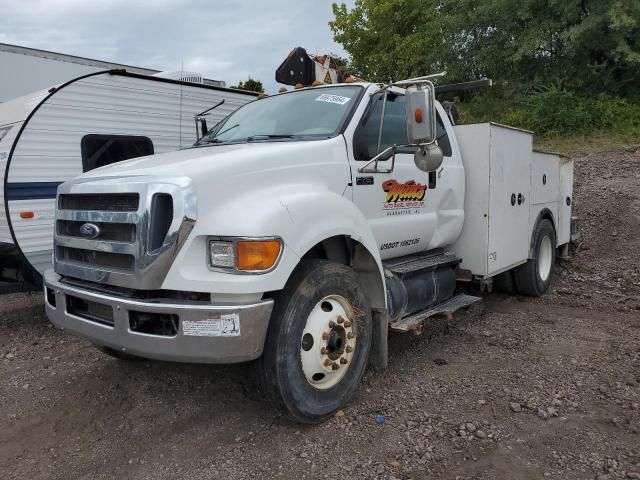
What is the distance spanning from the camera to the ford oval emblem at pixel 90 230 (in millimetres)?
3364

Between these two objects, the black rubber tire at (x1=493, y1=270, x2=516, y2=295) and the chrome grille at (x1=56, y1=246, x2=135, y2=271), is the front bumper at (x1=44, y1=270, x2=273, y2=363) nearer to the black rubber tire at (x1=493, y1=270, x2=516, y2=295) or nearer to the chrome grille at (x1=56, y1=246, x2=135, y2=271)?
the chrome grille at (x1=56, y1=246, x2=135, y2=271)

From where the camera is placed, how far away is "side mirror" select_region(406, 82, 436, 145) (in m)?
3.75

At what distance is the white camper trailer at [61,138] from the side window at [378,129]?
215cm

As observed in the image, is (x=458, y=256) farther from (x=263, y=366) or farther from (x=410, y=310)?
(x=263, y=366)

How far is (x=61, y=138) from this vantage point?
6051 mm

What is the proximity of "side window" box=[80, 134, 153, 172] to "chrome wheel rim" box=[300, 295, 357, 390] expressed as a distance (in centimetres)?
412

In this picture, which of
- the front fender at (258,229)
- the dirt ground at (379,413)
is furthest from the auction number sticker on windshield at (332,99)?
the dirt ground at (379,413)

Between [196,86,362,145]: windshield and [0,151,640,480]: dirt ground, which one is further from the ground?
[196,86,362,145]: windshield

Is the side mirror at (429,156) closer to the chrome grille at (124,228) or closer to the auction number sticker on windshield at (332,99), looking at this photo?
the auction number sticker on windshield at (332,99)

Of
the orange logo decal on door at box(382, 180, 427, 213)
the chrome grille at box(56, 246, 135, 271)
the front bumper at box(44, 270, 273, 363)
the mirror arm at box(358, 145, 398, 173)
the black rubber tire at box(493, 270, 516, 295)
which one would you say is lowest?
the black rubber tire at box(493, 270, 516, 295)

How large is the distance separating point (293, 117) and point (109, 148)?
3225mm

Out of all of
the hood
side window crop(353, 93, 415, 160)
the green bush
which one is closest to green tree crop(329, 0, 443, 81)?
the green bush

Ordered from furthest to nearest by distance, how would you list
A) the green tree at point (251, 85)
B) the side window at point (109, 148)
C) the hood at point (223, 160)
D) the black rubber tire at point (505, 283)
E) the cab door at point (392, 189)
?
the green tree at point (251, 85), the black rubber tire at point (505, 283), the side window at point (109, 148), the cab door at point (392, 189), the hood at point (223, 160)

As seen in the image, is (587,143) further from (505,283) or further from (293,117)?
(293,117)
